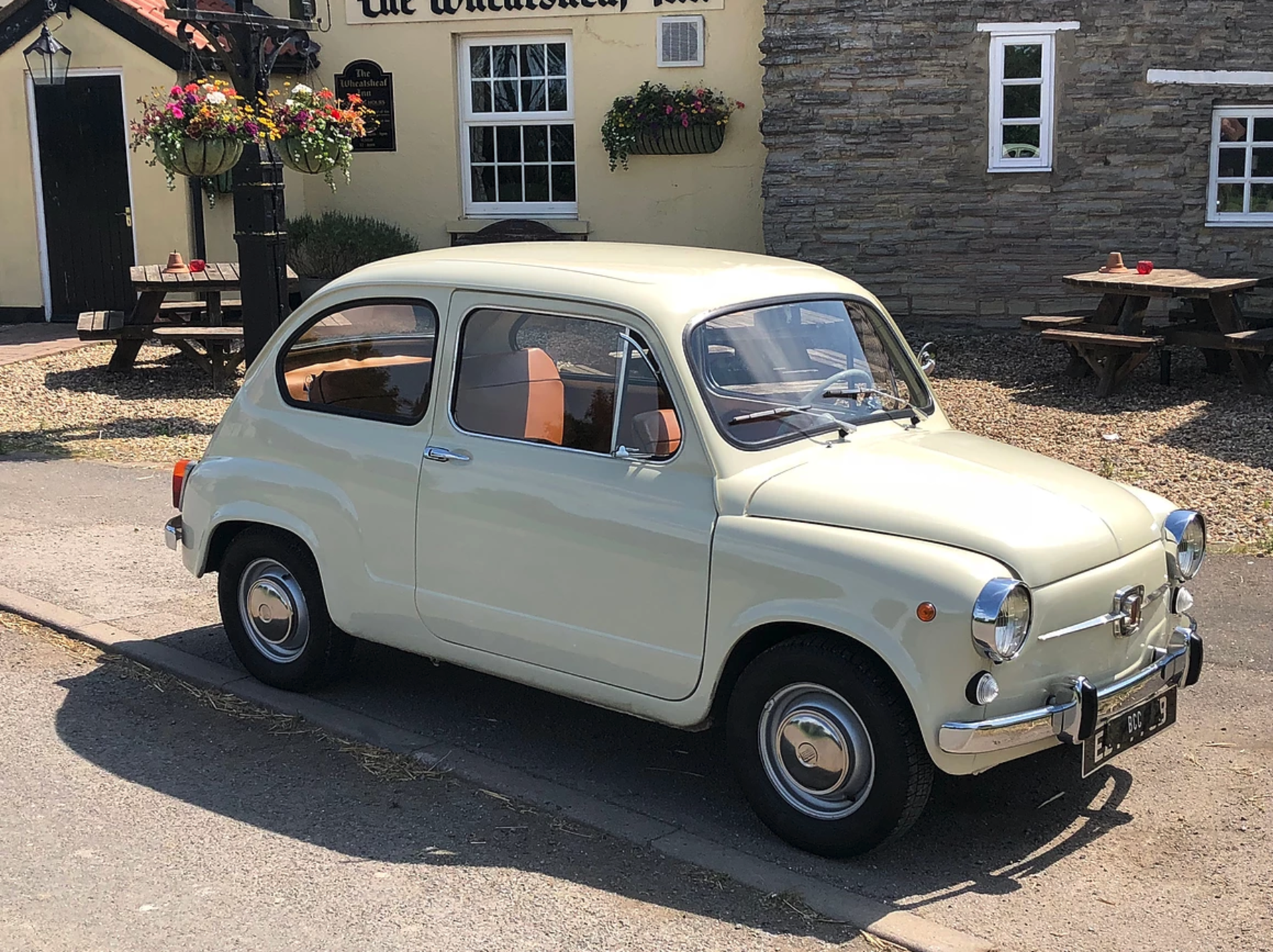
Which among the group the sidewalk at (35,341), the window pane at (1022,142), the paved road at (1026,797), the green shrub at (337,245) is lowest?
the paved road at (1026,797)

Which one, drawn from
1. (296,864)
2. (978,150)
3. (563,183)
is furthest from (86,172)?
(296,864)

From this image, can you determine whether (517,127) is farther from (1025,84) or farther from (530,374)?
(530,374)

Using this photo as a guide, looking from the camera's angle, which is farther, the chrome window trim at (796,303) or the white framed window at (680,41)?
the white framed window at (680,41)

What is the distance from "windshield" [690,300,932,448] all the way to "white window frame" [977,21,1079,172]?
8.80 metres

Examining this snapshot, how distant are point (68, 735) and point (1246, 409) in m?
8.01

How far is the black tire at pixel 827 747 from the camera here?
384 cm

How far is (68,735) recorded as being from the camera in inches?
196

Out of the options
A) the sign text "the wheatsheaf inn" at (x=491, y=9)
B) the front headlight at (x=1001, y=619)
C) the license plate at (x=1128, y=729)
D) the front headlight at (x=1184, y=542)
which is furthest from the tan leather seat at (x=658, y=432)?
the sign text "the wheatsheaf inn" at (x=491, y=9)

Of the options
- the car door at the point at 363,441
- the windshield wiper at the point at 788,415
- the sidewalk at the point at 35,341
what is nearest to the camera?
the windshield wiper at the point at 788,415

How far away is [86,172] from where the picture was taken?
1462 centimetres

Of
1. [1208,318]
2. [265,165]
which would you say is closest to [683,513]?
[265,165]

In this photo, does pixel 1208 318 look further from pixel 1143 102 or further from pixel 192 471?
pixel 192 471

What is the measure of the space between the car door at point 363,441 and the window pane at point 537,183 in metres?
10.2

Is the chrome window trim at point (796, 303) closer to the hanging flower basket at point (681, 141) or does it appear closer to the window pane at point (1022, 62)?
the window pane at point (1022, 62)
